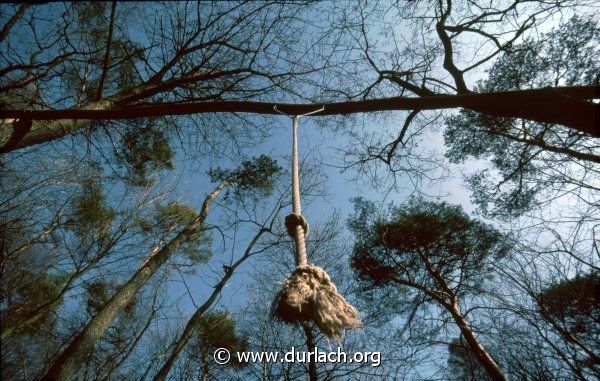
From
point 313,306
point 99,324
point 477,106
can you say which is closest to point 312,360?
point 99,324

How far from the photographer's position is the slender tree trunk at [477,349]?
5.44 m

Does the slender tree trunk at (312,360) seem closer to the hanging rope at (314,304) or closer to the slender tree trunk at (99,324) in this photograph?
the slender tree trunk at (99,324)

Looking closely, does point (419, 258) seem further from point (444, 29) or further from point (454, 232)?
point (444, 29)

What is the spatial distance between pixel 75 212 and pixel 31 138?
4849mm

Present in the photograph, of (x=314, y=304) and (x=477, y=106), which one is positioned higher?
(x=477, y=106)

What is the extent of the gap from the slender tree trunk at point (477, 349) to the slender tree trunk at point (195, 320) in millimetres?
4521

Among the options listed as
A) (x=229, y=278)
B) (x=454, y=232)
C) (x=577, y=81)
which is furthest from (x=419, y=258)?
(x=229, y=278)

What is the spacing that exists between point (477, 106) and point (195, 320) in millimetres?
4219

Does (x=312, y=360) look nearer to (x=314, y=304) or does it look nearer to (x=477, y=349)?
(x=477, y=349)

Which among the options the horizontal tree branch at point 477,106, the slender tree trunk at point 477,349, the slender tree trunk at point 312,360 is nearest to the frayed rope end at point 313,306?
the horizontal tree branch at point 477,106

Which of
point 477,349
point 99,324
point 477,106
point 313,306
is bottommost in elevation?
point 313,306

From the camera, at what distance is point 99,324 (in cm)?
370

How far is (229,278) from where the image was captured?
15.5 feet

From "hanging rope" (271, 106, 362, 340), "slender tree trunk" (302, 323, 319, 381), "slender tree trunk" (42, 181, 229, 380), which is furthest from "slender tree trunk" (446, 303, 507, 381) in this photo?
"slender tree trunk" (42, 181, 229, 380)
